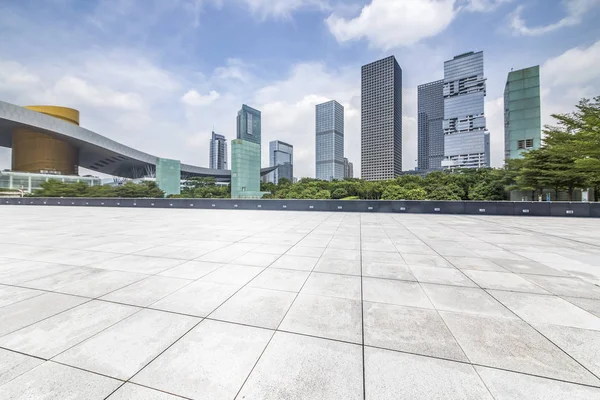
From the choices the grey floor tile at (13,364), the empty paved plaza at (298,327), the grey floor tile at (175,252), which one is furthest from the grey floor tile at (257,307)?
the grey floor tile at (175,252)

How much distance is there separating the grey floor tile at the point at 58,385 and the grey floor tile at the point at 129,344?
0.08 m

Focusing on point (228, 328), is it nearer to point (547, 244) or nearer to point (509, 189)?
point (547, 244)

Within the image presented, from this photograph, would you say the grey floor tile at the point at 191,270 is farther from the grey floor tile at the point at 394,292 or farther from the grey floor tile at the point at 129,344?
the grey floor tile at the point at 394,292

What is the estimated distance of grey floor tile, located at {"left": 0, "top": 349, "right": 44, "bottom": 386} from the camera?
7.17 ft

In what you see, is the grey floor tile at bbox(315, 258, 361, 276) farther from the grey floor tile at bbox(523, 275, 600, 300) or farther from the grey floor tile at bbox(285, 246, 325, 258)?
the grey floor tile at bbox(523, 275, 600, 300)

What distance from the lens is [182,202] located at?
2678cm

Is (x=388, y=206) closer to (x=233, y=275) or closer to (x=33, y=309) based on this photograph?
(x=233, y=275)

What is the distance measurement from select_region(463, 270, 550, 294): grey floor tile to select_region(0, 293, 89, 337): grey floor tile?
655cm

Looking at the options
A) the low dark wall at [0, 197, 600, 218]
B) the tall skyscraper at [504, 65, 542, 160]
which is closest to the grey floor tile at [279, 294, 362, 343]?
the low dark wall at [0, 197, 600, 218]

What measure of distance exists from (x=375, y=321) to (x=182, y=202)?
27194 mm

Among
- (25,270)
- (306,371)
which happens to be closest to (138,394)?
(306,371)

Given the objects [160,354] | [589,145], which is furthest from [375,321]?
[589,145]

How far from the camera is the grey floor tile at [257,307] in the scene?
3.19 meters

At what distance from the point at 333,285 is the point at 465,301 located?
199cm
